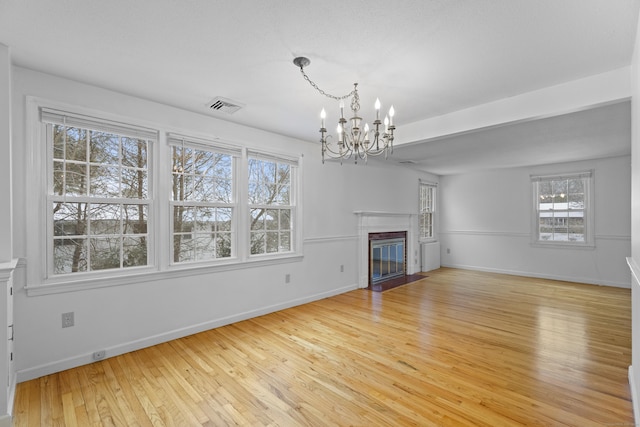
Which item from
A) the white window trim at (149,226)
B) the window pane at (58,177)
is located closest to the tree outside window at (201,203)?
the white window trim at (149,226)

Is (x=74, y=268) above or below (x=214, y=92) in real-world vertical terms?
below

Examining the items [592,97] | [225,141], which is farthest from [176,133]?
[592,97]

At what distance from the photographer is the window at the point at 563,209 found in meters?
5.61

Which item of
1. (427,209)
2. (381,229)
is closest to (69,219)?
(381,229)

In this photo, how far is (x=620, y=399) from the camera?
6.77 ft

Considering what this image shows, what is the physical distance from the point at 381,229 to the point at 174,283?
376 cm

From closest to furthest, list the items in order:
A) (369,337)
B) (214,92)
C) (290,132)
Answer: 1. (214,92)
2. (369,337)
3. (290,132)

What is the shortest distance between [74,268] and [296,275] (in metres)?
2.53

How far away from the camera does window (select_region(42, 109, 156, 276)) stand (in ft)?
8.39

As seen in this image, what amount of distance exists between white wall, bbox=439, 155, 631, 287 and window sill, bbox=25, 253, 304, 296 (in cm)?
510

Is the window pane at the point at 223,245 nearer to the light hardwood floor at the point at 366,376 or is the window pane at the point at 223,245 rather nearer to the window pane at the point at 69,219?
the light hardwood floor at the point at 366,376

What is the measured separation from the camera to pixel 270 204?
4078mm

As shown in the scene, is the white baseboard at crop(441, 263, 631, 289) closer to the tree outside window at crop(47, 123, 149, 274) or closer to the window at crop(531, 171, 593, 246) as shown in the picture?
the window at crop(531, 171, 593, 246)

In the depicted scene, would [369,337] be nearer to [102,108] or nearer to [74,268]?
[74,268]
